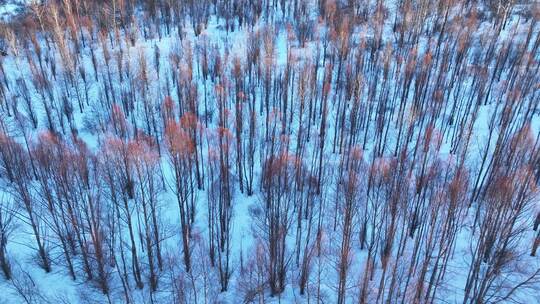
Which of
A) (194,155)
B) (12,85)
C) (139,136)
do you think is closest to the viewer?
(194,155)

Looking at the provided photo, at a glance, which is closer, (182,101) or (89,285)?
(89,285)

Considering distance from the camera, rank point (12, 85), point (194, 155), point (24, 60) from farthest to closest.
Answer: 1. point (24, 60)
2. point (12, 85)
3. point (194, 155)

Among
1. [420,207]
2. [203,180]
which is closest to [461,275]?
[420,207]

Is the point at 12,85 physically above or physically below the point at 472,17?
below

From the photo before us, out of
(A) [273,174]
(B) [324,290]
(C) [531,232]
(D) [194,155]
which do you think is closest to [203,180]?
(D) [194,155]

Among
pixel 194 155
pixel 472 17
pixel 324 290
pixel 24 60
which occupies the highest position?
pixel 472 17

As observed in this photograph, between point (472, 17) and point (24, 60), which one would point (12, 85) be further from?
point (472, 17)

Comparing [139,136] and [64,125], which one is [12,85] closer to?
[64,125]
